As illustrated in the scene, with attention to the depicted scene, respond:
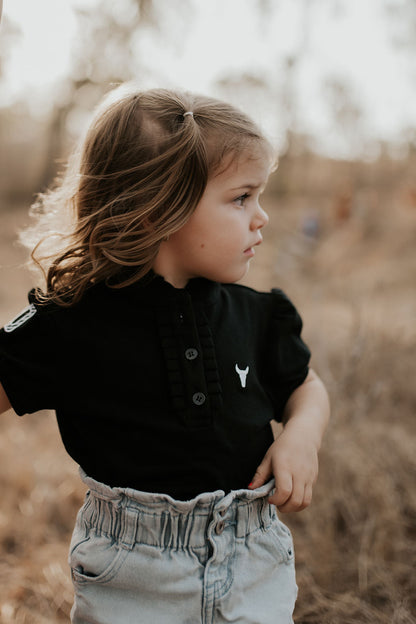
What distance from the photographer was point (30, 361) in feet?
4.05

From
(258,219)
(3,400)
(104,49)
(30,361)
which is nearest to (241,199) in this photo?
(258,219)

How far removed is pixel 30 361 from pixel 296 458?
2.10ft

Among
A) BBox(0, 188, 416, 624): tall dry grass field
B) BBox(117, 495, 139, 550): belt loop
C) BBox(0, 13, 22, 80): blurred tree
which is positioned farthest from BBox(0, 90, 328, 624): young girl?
BBox(0, 13, 22, 80): blurred tree

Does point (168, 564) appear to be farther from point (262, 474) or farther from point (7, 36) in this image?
point (7, 36)

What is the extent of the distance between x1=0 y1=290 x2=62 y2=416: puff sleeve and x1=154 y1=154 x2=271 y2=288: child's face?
0.30m

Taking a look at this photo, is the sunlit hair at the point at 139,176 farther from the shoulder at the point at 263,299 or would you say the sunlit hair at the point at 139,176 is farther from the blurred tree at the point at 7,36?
the blurred tree at the point at 7,36

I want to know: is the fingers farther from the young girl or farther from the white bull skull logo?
the white bull skull logo

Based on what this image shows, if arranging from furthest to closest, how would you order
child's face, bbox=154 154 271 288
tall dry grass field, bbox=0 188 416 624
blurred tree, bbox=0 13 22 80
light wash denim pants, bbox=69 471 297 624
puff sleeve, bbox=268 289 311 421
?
blurred tree, bbox=0 13 22 80 → tall dry grass field, bbox=0 188 416 624 → puff sleeve, bbox=268 289 311 421 → child's face, bbox=154 154 271 288 → light wash denim pants, bbox=69 471 297 624

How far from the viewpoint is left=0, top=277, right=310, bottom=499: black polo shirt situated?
4.05ft

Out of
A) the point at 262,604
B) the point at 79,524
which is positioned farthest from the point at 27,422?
the point at 262,604

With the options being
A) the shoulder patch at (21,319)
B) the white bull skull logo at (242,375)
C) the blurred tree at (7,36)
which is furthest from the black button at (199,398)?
the blurred tree at (7,36)

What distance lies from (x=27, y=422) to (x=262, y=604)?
2.66m

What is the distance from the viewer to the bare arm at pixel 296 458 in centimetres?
128

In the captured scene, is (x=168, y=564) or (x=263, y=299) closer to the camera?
(x=168, y=564)
